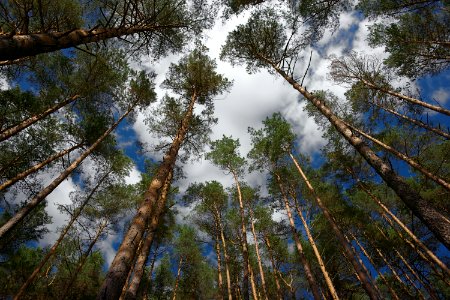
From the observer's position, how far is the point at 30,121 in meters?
9.16

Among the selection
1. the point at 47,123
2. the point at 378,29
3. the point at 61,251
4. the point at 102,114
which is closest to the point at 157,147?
the point at 102,114

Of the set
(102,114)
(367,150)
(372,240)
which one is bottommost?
(367,150)

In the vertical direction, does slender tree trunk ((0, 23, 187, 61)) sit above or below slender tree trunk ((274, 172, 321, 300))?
below

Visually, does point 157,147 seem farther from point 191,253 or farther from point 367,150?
point 191,253

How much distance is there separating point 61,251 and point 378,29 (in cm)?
2208

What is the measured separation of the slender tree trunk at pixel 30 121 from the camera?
832 centimetres

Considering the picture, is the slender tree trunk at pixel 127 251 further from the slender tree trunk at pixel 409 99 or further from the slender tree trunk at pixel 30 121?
the slender tree trunk at pixel 409 99

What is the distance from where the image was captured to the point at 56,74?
38.2ft

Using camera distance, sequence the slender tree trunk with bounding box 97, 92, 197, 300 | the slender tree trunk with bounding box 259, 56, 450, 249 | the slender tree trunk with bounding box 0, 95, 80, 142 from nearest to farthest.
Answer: the slender tree trunk with bounding box 259, 56, 450, 249 → the slender tree trunk with bounding box 97, 92, 197, 300 → the slender tree trunk with bounding box 0, 95, 80, 142

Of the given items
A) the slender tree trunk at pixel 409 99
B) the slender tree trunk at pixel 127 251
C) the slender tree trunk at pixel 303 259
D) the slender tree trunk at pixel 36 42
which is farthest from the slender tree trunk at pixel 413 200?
the slender tree trunk at pixel 303 259

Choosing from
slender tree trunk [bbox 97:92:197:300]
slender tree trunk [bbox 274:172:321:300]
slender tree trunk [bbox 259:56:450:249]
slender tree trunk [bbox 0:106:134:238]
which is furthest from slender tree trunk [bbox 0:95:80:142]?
slender tree trunk [bbox 274:172:321:300]

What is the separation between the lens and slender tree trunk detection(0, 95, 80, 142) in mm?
8323

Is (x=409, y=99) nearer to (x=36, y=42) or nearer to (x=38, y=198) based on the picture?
(x=36, y=42)

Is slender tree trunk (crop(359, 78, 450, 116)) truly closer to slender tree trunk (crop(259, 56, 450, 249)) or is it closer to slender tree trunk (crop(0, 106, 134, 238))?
slender tree trunk (crop(259, 56, 450, 249))
